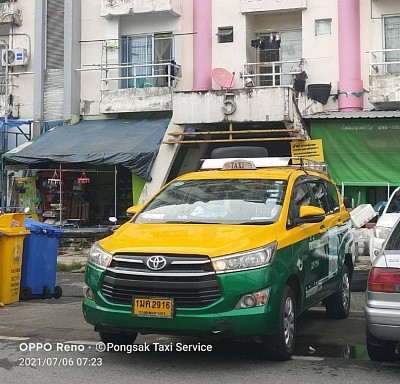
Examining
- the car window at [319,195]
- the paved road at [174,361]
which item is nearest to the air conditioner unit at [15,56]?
the paved road at [174,361]

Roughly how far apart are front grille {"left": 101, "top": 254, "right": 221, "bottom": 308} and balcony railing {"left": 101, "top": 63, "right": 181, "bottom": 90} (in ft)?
41.9

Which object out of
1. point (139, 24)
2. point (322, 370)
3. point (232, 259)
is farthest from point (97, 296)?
point (139, 24)

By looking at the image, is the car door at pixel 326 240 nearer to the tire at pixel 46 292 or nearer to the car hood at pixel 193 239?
the car hood at pixel 193 239

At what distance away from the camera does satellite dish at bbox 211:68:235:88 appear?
55.1ft

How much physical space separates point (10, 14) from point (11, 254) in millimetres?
13684

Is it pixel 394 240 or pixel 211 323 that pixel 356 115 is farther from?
pixel 211 323

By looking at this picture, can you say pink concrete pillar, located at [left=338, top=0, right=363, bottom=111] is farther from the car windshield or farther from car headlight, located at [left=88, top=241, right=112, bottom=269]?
car headlight, located at [left=88, top=241, right=112, bottom=269]

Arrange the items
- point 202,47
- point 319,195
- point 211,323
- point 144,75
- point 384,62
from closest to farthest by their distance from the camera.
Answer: point 211,323, point 319,195, point 384,62, point 202,47, point 144,75

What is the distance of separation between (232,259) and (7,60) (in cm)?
1674

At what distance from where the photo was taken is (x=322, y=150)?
15.8m

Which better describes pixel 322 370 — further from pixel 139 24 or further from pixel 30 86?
pixel 30 86

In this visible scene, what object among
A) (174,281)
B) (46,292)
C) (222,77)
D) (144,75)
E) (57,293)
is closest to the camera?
(174,281)

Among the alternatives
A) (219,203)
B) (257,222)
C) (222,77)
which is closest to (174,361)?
(257,222)

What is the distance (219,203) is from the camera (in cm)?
643
